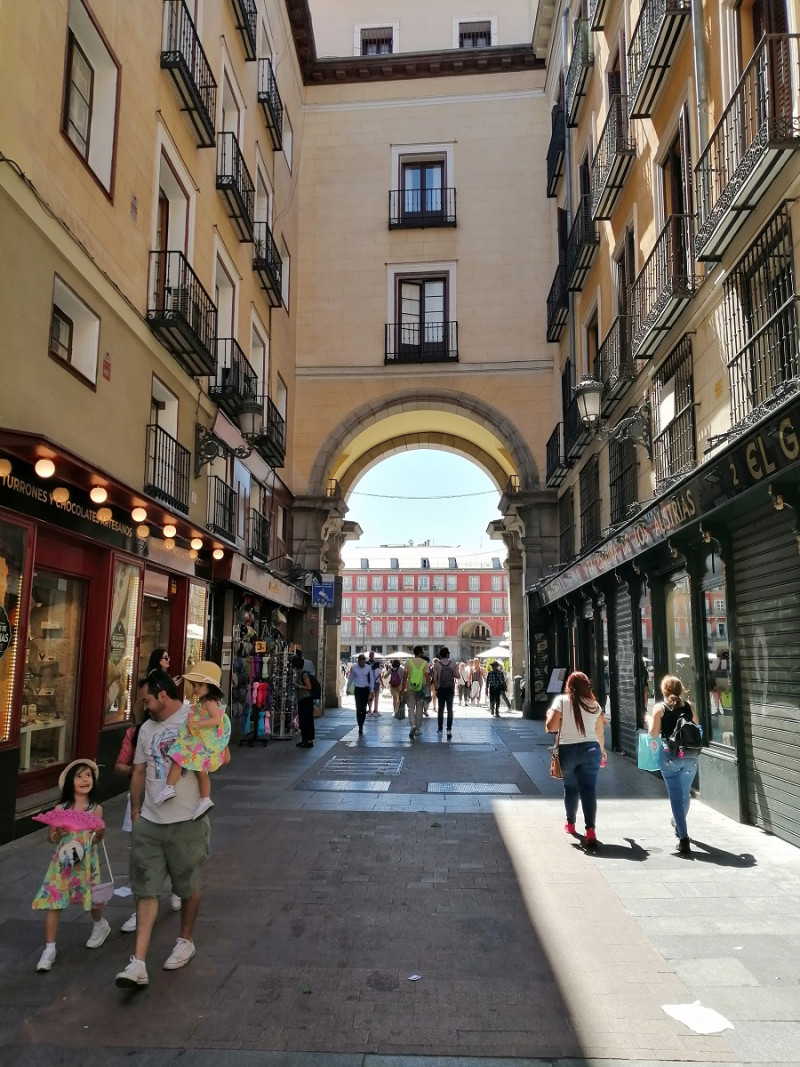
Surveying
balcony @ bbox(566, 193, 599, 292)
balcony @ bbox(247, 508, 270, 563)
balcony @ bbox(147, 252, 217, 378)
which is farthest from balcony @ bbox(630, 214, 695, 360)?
balcony @ bbox(247, 508, 270, 563)

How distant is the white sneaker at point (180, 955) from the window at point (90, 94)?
305 inches

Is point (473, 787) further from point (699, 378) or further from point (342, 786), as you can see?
point (699, 378)

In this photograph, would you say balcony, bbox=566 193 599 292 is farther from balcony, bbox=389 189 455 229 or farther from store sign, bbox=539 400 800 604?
store sign, bbox=539 400 800 604

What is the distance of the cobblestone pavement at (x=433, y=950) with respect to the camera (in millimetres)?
3715

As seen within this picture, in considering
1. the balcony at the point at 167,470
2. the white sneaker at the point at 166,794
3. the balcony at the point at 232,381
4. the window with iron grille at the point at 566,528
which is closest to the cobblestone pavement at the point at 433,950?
the white sneaker at the point at 166,794

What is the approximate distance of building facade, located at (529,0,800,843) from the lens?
719 centimetres

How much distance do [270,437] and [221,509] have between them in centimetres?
325

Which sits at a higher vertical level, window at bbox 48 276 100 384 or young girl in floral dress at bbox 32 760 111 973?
window at bbox 48 276 100 384

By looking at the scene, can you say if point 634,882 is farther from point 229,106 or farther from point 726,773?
point 229,106

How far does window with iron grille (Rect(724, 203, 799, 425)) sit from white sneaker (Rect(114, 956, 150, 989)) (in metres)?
6.40

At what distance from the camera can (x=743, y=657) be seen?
8.20 meters

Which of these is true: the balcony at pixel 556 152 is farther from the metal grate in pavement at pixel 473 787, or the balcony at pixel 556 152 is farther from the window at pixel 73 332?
the metal grate in pavement at pixel 473 787

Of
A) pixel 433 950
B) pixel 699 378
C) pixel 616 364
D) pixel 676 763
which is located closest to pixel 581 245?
pixel 616 364

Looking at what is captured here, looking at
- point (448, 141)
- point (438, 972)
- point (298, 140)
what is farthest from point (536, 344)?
point (438, 972)
